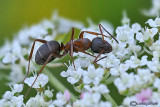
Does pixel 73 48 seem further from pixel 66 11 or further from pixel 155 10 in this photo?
pixel 66 11

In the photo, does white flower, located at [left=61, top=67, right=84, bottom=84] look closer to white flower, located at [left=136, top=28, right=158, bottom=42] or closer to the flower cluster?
the flower cluster

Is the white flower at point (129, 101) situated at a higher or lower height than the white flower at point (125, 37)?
lower

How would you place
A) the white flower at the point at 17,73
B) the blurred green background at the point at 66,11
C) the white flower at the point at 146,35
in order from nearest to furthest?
the white flower at the point at 146,35 → the white flower at the point at 17,73 → the blurred green background at the point at 66,11

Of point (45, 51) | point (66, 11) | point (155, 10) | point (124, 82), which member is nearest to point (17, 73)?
point (45, 51)

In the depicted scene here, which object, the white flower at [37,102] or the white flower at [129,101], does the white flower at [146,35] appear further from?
the white flower at [37,102]

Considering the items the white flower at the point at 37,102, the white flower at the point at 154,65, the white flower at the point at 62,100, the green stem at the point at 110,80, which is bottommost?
the white flower at the point at 37,102

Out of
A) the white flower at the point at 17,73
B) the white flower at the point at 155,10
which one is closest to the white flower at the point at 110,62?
the white flower at the point at 17,73
